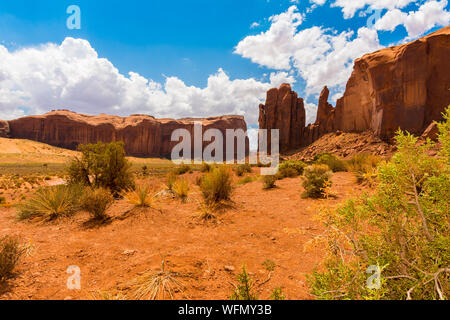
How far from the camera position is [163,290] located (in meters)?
2.56

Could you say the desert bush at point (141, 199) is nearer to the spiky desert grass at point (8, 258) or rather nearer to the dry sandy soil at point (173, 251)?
the dry sandy soil at point (173, 251)

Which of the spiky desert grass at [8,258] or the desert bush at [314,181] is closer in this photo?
the spiky desert grass at [8,258]

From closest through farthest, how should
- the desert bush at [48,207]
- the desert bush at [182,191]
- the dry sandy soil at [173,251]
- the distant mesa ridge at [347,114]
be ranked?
the dry sandy soil at [173,251] < the desert bush at [48,207] < the desert bush at [182,191] < the distant mesa ridge at [347,114]

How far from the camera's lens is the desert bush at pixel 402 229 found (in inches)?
61.9

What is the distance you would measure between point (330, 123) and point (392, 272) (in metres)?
60.2

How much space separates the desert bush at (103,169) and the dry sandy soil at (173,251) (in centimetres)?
240

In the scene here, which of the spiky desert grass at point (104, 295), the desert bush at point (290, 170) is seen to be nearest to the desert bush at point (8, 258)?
the spiky desert grass at point (104, 295)

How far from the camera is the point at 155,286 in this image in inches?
103

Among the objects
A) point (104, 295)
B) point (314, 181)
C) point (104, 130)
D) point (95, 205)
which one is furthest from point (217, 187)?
point (104, 130)

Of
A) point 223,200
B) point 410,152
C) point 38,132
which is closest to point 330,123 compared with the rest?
point 223,200

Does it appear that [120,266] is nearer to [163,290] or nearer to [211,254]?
[163,290]

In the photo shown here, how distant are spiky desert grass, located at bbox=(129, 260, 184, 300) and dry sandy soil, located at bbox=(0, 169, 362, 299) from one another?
0.12 meters

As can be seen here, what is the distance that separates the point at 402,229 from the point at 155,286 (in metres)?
2.95

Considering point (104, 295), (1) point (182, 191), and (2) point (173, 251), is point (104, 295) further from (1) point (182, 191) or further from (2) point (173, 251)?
(1) point (182, 191)
